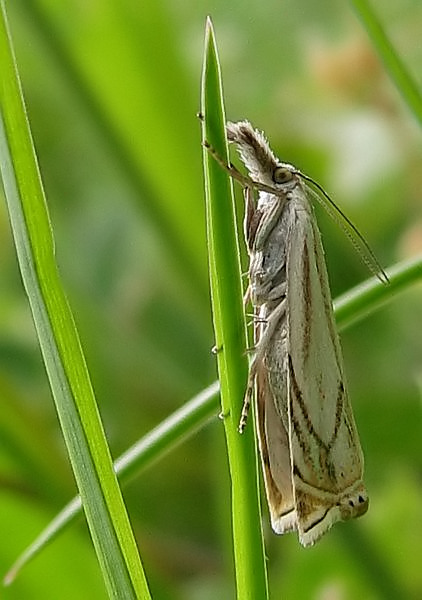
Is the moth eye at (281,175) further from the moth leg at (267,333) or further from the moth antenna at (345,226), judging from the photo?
the moth leg at (267,333)

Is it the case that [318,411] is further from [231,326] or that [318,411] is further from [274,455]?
[231,326]

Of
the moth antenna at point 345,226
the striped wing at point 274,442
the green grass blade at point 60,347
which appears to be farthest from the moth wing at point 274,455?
the green grass blade at point 60,347

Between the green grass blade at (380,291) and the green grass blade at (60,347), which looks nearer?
the green grass blade at (60,347)

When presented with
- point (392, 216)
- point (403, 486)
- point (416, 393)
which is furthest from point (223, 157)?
point (392, 216)

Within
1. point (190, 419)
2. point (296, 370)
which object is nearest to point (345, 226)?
point (296, 370)

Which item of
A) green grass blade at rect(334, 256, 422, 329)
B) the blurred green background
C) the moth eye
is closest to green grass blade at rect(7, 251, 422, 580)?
green grass blade at rect(334, 256, 422, 329)

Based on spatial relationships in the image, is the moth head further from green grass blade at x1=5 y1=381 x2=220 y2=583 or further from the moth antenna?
green grass blade at x1=5 y1=381 x2=220 y2=583
